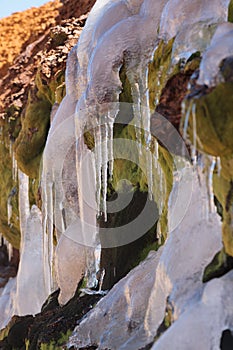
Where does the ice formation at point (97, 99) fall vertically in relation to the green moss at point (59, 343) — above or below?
above

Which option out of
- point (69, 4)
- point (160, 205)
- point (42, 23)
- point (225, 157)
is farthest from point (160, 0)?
point (42, 23)

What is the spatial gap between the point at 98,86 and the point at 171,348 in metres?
2.43

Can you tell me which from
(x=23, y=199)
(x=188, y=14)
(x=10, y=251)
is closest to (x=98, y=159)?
(x=188, y=14)

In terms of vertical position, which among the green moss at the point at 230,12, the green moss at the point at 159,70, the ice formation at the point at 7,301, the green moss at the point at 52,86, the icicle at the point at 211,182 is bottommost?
the ice formation at the point at 7,301

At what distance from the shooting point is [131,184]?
5.83 meters

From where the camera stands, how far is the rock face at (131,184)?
11.6ft

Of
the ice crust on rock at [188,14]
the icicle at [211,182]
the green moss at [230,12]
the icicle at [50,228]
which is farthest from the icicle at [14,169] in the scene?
the icicle at [211,182]

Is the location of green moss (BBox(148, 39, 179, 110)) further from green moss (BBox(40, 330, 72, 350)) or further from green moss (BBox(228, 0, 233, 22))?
green moss (BBox(40, 330, 72, 350))

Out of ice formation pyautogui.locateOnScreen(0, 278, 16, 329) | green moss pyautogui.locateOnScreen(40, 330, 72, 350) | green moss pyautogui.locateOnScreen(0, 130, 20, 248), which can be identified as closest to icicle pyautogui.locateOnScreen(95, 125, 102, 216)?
green moss pyautogui.locateOnScreen(40, 330, 72, 350)

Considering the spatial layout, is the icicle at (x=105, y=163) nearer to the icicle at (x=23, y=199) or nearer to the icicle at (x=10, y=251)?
the icicle at (x=23, y=199)

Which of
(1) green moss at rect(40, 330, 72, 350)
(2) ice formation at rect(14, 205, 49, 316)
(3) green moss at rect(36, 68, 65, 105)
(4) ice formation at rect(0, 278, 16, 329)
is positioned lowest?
(4) ice formation at rect(0, 278, 16, 329)

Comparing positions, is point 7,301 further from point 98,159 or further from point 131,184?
point 98,159

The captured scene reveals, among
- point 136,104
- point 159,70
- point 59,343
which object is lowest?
point 59,343

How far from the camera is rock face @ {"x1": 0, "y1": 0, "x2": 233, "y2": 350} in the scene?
3533 millimetres
